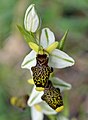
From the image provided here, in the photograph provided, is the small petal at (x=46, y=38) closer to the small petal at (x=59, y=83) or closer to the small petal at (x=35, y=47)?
the small petal at (x=35, y=47)

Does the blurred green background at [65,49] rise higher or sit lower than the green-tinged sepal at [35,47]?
lower

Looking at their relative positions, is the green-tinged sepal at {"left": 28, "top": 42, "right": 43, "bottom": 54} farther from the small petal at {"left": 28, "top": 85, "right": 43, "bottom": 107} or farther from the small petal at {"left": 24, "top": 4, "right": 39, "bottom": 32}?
the small petal at {"left": 28, "top": 85, "right": 43, "bottom": 107}

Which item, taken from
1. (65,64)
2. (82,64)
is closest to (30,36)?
(65,64)

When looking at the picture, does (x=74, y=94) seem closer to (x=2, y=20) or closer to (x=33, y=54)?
(x=2, y=20)

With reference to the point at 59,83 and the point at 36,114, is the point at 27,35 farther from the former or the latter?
the point at 36,114

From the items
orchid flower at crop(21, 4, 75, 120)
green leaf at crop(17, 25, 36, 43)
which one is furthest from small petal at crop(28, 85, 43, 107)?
green leaf at crop(17, 25, 36, 43)

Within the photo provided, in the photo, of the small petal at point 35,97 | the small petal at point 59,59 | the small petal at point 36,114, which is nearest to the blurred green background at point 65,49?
the small petal at point 36,114

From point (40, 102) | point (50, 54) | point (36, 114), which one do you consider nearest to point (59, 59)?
point (50, 54)
